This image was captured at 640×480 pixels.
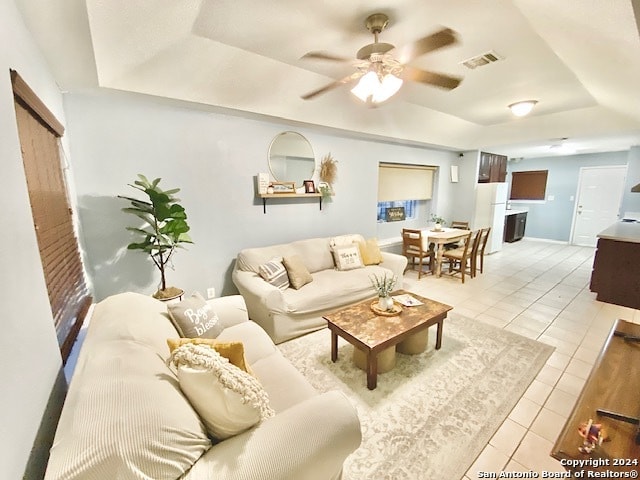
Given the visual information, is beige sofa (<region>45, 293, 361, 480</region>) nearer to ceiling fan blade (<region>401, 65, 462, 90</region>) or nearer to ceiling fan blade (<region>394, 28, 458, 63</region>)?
ceiling fan blade (<region>394, 28, 458, 63</region>)

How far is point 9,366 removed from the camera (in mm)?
786

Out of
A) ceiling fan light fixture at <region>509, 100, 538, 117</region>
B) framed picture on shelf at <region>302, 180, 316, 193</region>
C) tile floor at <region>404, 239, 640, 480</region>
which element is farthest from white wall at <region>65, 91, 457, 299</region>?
tile floor at <region>404, 239, 640, 480</region>

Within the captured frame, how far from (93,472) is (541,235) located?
9431mm

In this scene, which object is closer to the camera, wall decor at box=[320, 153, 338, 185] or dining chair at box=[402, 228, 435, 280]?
wall decor at box=[320, 153, 338, 185]

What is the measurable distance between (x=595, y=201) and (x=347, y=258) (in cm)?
686

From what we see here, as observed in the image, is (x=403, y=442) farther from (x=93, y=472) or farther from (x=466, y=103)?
(x=466, y=103)

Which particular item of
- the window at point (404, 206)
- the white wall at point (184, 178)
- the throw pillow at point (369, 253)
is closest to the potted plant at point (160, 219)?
the white wall at point (184, 178)

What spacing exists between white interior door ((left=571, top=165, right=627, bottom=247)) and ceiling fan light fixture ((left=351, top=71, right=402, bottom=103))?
7285 mm

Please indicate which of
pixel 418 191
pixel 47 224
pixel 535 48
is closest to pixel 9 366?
pixel 47 224

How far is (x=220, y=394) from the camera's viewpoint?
3.15 feet

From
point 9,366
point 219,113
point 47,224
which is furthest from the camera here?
point 219,113

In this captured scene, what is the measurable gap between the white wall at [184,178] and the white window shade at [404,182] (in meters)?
1.18

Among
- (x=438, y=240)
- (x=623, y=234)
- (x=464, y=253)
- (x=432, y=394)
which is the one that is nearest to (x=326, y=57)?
(x=432, y=394)

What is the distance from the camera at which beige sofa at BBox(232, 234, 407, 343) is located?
2621 mm
